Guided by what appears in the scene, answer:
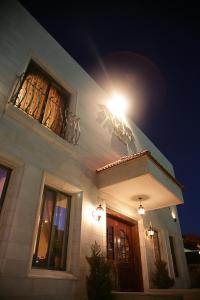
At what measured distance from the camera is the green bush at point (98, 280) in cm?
495

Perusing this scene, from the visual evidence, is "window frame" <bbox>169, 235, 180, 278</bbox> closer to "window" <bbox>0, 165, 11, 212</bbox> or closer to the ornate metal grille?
the ornate metal grille

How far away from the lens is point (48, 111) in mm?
7461

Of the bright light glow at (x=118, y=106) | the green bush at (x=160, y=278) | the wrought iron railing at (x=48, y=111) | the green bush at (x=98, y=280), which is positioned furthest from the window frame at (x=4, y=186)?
the green bush at (x=160, y=278)

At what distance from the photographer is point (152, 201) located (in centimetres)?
833

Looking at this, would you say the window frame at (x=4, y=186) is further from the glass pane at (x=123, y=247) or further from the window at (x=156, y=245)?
the window at (x=156, y=245)

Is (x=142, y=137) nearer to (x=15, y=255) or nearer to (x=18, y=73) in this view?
(x=18, y=73)

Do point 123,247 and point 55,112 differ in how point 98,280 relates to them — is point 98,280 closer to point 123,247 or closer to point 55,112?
point 123,247

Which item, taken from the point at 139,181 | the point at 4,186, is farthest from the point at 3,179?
the point at 139,181

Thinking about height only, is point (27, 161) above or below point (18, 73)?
below

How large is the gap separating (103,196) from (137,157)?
1.86m

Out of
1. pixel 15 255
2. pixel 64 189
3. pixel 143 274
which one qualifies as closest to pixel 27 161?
pixel 64 189

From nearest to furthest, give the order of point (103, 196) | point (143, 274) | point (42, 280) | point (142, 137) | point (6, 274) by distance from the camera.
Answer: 1. point (6, 274)
2. point (42, 280)
3. point (103, 196)
4. point (143, 274)
5. point (142, 137)

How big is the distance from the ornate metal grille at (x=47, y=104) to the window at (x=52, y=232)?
2.07 metres

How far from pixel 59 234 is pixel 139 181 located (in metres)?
2.78
